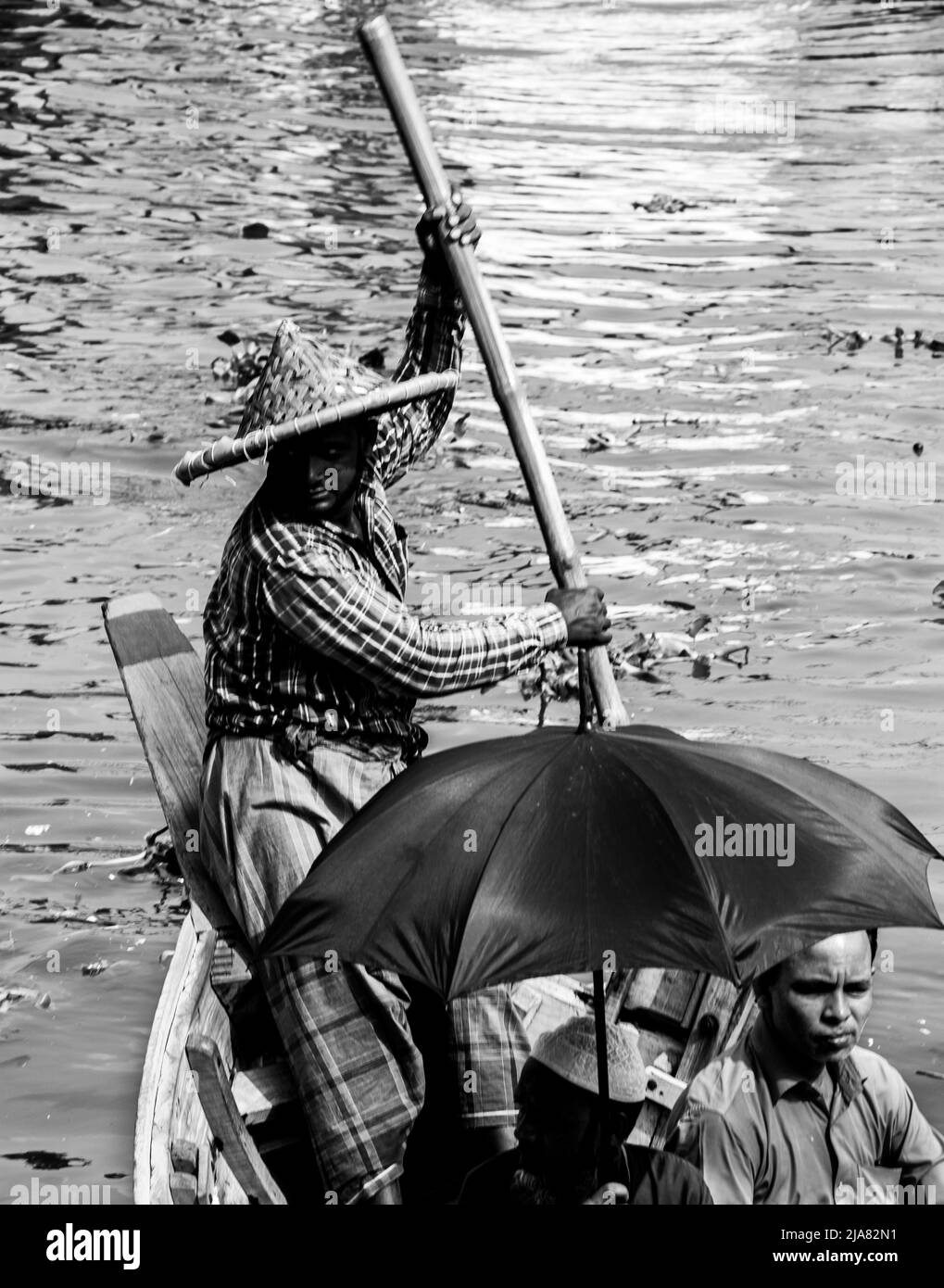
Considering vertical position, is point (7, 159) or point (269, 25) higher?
point (269, 25)

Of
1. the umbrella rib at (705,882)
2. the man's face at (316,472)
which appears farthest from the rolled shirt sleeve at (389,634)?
the umbrella rib at (705,882)

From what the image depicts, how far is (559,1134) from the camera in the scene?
4.03 m

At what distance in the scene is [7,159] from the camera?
68.2 ft

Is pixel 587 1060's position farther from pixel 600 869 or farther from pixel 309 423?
pixel 309 423

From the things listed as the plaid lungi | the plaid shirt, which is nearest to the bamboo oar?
the plaid shirt

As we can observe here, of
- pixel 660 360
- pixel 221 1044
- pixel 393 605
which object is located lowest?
pixel 221 1044

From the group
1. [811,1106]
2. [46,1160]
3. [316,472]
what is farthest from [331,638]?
[46,1160]

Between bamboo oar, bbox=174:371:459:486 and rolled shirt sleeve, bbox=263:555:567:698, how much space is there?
0.85ft

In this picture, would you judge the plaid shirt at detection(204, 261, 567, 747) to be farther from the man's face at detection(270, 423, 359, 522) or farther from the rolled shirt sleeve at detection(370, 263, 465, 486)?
the rolled shirt sleeve at detection(370, 263, 465, 486)

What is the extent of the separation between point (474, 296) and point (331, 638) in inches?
46.0

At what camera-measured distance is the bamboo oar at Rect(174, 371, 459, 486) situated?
439cm

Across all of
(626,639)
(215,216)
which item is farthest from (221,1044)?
(215,216)

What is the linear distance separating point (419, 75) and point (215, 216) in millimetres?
6312
